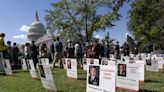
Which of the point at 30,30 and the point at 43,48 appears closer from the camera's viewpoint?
the point at 43,48

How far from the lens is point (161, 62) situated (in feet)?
85.7

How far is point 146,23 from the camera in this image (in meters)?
63.5

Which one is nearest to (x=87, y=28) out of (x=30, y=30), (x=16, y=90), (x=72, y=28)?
(x=72, y=28)

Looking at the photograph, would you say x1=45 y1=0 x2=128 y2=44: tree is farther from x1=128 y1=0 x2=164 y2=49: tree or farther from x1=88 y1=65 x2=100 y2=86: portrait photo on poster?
x1=88 y1=65 x2=100 y2=86: portrait photo on poster

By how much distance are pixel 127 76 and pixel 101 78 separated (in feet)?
10.5

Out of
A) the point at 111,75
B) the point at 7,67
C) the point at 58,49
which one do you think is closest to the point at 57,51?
the point at 58,49

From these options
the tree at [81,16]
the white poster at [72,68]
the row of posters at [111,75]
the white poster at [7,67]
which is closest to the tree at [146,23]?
the tree at [81,16]

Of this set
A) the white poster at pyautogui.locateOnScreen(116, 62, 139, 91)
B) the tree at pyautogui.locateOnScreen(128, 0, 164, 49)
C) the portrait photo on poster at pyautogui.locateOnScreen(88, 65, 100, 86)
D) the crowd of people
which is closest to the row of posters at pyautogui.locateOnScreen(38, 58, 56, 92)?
the white poster at pyautogui.locateOnScreen(116, 62, 139, 91)

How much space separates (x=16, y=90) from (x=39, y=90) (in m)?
0.93

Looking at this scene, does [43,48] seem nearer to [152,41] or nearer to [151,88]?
[151,88]

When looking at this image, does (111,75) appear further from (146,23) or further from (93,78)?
(146,23)

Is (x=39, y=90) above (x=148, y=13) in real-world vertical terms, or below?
below

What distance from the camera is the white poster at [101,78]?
28.2 feet

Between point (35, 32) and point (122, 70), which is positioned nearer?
point (122, 70)
